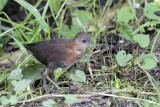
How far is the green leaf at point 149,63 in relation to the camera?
3422 millimetres

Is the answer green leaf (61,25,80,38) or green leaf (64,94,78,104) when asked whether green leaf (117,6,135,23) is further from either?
green leaf (64,94,78,104)


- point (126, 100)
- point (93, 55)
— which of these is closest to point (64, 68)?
point (93, 55)

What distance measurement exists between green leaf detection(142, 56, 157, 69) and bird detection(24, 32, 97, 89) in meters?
0.88

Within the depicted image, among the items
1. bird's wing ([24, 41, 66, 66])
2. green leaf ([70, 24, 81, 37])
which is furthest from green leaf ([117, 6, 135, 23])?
bird's wing ([24, 41, 66, 66])

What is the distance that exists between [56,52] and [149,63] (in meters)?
1.25

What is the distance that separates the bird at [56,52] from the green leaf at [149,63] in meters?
0.88

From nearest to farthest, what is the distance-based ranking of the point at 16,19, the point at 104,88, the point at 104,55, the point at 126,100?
1. the point at 126,100
2. the point at 104,88
3. the point at 104,55
4. the point at 16,19

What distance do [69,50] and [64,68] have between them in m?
0.31

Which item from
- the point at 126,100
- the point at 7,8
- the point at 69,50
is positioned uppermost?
the point at 7,8

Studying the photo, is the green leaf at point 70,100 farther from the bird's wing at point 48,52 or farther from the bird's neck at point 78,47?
the bird's neck at point 78,47

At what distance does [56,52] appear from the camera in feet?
12.1

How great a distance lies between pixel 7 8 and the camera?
6.46 meters

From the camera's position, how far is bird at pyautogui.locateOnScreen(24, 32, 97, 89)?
3.66m

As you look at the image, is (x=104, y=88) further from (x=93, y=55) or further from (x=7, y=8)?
(x=7, y=8)
